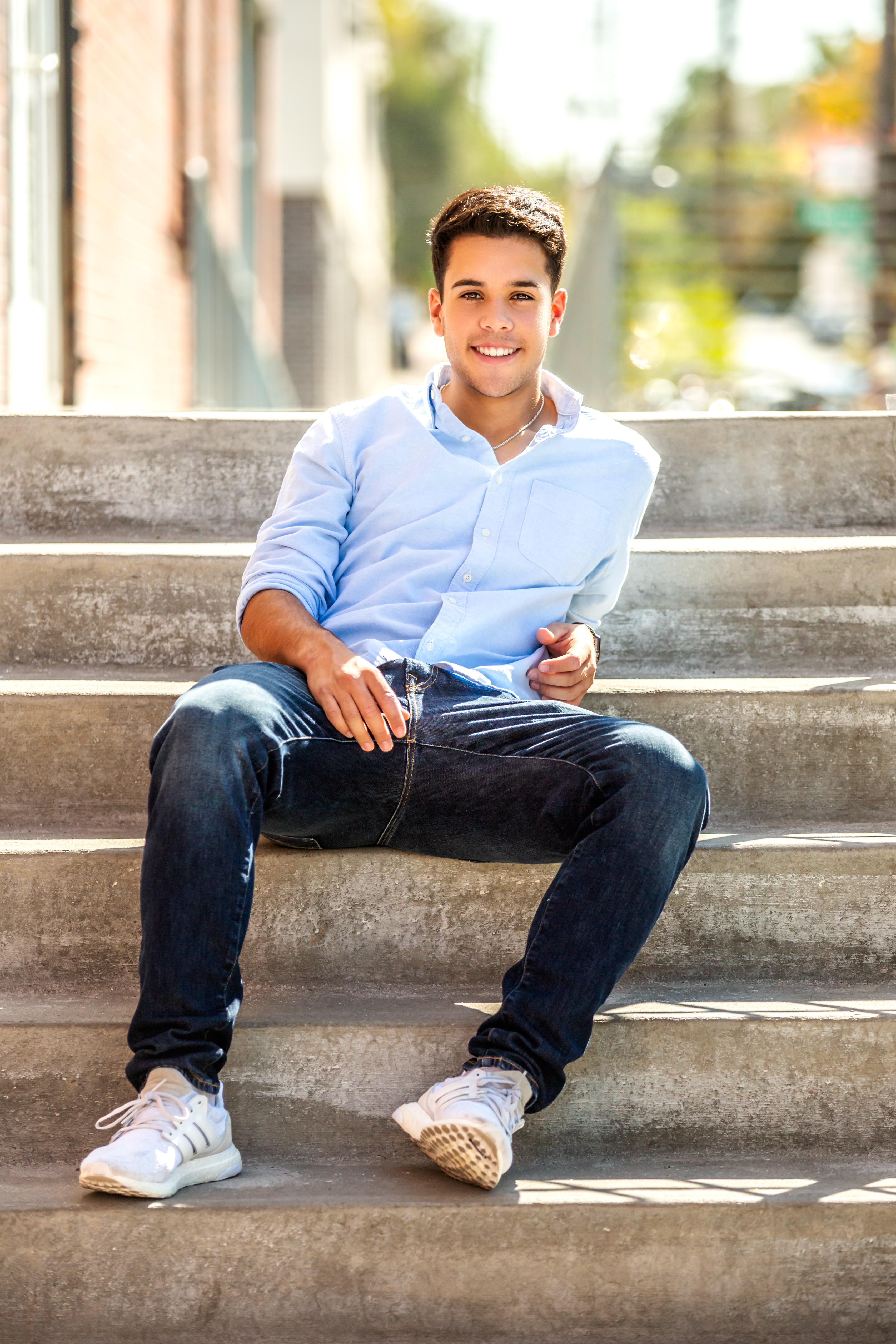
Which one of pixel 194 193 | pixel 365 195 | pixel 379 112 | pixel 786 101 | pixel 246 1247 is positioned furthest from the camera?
pixel 379 112

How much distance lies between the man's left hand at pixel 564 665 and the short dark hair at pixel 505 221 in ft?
2.22

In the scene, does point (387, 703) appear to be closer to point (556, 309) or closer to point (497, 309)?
point (497, 309)

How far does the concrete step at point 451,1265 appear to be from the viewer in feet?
6.14

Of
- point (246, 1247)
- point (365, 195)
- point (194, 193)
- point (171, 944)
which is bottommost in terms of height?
point (246, 1247)

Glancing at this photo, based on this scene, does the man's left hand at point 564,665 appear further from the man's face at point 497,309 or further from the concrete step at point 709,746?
the man's face at point 497,309

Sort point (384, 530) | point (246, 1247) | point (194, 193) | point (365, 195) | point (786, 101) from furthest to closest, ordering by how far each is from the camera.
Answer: point (786, 101) → point (365, 195) → point (194, 193) → point (384, 530) → point (246, 1247)

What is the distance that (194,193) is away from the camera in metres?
7.65

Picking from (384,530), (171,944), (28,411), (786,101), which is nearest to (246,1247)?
(171,944)

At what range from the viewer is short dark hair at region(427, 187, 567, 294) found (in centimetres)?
247

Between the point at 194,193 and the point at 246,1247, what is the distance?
688 centimetres

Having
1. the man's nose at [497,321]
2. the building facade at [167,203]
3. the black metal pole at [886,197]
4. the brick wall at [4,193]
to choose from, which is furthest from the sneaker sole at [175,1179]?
the black metal pole at [886,197]

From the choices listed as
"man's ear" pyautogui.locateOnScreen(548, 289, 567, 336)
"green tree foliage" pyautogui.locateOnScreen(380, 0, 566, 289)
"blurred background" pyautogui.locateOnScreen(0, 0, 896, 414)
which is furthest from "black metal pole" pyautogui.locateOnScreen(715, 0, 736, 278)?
"green tree foliage" pyautogui.locateOnScreen(380, 0, 566, 289)

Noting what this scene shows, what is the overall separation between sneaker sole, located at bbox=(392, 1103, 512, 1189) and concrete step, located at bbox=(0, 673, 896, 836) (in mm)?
918

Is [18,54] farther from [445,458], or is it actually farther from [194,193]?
[445,458]
